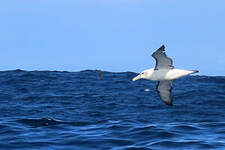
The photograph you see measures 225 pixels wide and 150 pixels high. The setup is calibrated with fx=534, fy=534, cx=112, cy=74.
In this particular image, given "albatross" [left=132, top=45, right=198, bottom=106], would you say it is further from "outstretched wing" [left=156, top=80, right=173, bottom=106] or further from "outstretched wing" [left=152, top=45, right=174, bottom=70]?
"outstretched wing" [left=156, top=80, right=173, bottom=106]

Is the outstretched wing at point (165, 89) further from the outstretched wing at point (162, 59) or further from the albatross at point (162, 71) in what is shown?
the outstretched wing at point (162, 59)

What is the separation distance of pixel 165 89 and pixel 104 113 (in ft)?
26.4

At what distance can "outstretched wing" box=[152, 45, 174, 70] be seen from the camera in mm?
13894

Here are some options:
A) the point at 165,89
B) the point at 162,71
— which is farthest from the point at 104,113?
the point at 162,71

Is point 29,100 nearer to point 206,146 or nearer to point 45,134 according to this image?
point 45,134

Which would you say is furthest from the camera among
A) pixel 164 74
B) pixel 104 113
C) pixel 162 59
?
pixel 104 113

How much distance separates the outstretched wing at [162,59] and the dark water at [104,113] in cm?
229

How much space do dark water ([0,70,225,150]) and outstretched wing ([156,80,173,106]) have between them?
1.21m

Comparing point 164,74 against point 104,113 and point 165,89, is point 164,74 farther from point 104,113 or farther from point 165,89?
point 104,113

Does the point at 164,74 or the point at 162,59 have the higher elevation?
the point at 162,59

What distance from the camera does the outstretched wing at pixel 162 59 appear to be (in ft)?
45.6

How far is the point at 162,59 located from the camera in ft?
47.4

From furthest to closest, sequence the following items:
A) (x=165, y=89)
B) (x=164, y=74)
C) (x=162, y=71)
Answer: (x=165, y=89), (x=162, y=71), (x=164, y=74)

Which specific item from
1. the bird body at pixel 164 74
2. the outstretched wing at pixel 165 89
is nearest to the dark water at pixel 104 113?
the outstretched wing at pixel 165 89
